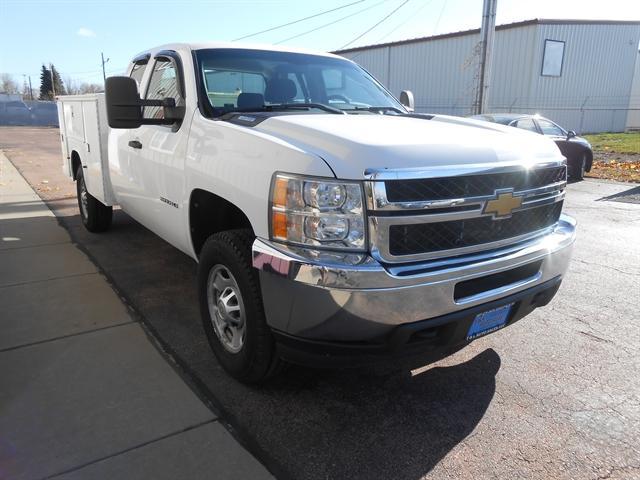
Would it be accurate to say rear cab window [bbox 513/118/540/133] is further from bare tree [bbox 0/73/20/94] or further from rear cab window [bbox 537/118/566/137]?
bare tree [bbox 0/73/20/94]

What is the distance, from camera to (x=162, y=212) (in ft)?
13.1

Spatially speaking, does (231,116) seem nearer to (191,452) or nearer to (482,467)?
(191,452)

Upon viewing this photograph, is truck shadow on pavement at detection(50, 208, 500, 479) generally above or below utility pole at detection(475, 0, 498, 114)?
below

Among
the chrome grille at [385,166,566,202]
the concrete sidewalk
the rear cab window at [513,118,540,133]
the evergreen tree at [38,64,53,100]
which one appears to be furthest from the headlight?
the evergreen tree at [38,64,53,100]

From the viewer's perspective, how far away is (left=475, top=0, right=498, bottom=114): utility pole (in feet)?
49.1

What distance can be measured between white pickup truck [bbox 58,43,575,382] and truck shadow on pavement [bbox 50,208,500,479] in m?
0.21

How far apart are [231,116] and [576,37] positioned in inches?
1170

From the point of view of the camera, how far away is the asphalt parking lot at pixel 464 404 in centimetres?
247

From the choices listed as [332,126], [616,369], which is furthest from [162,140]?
[616,369]

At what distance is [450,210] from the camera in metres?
2.42

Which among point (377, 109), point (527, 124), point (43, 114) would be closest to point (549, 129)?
point (527, 124)

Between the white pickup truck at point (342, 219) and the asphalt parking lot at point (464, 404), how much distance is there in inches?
12.3

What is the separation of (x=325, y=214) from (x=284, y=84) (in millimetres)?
1946

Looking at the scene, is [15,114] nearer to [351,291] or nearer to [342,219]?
[342,219]
